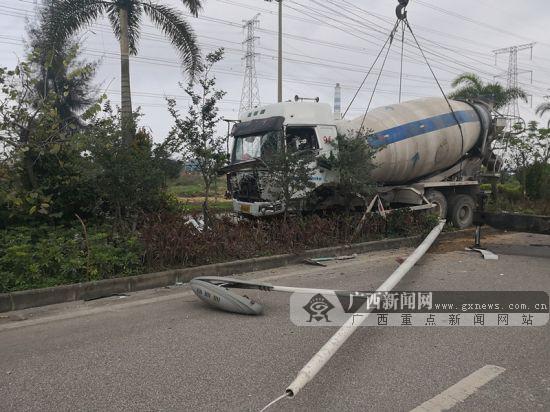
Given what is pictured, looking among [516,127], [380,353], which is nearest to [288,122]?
[380,353]

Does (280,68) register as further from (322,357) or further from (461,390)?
(461,390)

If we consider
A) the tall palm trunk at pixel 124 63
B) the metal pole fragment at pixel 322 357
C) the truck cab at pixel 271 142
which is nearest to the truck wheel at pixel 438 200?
the truck cab at pixel 271 142

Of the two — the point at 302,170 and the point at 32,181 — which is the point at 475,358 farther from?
the point at 32,181

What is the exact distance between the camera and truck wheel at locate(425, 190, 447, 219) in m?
11.9

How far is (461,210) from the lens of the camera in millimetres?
12430

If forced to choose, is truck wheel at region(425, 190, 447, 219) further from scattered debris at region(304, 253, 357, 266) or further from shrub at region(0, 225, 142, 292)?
shrub at region(0, 225, 142, 292)

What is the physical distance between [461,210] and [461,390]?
9833mm

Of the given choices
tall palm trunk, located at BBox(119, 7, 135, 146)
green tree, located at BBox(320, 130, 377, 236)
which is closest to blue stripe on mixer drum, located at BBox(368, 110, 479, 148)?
green tree, located at BBox(320, 130, 377, 236)

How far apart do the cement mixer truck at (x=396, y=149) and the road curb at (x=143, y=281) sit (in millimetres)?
1285

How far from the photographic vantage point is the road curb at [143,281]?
5.39m

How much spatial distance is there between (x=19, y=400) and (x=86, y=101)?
62.3 feet

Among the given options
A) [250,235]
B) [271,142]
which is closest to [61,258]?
[250,235]

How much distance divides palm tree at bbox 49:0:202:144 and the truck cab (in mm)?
3250

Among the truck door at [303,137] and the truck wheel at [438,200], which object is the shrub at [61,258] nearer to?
the truck door at [303,137]
